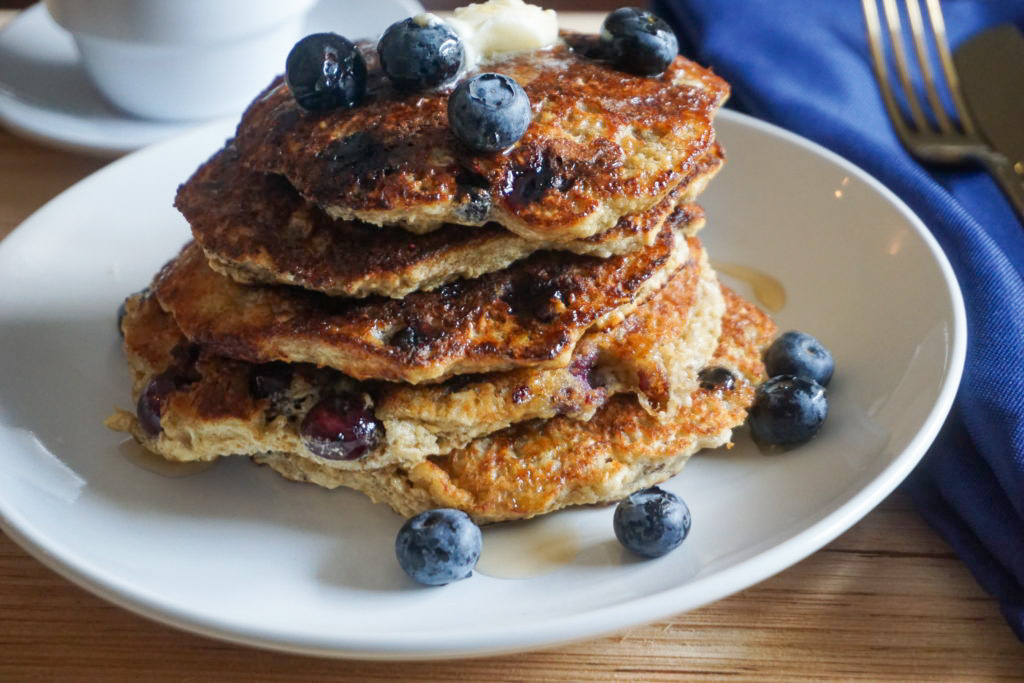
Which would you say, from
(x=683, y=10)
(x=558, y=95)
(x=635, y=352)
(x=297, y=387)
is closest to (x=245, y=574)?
(x=297, y=387)

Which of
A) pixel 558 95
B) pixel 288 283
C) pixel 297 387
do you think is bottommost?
pixel 297 387

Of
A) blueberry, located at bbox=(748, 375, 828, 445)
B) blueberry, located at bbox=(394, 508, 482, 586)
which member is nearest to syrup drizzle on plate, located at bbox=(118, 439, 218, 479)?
blueberry, located at bbox=(394, 508, 482, 586)

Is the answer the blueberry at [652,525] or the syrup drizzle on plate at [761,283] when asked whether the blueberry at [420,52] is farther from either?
the syrup drizzle on plate at [761,283]

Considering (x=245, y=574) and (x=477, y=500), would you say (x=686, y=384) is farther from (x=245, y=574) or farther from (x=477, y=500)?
(x=245, y=574)

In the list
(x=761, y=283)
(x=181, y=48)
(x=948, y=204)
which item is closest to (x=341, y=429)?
(x=761, y=283)

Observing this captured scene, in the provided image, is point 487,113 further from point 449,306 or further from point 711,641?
point 711,641
